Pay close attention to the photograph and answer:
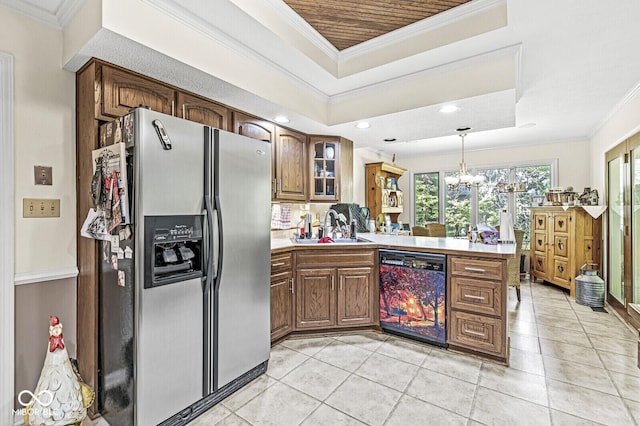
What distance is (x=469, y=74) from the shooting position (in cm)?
242

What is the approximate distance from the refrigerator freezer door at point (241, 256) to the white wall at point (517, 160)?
201 inches

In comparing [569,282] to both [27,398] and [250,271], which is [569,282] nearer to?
[250,271]

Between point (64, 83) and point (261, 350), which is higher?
point (64, 83)

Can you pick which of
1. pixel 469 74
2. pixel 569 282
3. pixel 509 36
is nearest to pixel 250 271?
pixel 469 74

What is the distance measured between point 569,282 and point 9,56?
6.27 meters

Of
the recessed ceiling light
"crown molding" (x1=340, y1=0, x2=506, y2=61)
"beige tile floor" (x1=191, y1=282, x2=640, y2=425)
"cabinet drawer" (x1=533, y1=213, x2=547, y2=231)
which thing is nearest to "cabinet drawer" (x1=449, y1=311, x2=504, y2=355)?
"beige tile floor" (x1=191, y1=282, x2=640, y2=425)

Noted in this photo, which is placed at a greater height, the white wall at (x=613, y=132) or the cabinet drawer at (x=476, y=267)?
the white wall at (x=613, y=132)

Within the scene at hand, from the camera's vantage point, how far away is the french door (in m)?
3.26

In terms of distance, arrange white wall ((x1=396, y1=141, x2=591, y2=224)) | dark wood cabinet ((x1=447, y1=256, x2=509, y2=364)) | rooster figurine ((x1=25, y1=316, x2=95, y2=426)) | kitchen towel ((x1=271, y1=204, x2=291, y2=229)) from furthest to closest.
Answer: white wall ((x1=396, y1=141, x2=591, y2=224)) → kitchen towel ((x1=271, y1=204, x2=291, y2=229)) → dark wood cabinet ((x1=447, y1=256, x2=509, y2=364)) → rooster figurine ((x1=25, y1=316, x2=95, y2=426))

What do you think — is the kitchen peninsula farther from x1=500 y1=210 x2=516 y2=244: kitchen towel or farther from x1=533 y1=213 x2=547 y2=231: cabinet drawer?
x1=533 y1=213 x2=547 y2=231: cabinet drawer

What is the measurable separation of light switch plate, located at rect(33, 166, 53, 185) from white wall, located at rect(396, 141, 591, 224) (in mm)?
6051

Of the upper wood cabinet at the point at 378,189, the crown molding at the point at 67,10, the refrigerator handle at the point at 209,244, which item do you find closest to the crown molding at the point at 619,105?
the upper wood cabinet at the point at 378,189

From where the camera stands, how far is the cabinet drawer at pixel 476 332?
247 centimetres

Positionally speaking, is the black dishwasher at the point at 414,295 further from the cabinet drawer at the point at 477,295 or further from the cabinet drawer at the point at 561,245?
the cabinet drawer at the point at 561,245
